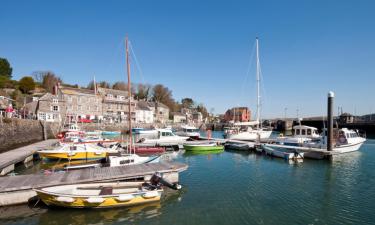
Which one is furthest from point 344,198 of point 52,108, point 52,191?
point 52,108

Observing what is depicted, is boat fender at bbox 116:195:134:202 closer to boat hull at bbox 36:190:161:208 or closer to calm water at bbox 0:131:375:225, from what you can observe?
boat hull at bbox 36:190:161:208

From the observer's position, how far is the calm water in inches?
457

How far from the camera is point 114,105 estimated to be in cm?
8350

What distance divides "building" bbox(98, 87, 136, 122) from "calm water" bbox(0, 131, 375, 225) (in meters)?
66.8

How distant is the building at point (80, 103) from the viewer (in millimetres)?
68238

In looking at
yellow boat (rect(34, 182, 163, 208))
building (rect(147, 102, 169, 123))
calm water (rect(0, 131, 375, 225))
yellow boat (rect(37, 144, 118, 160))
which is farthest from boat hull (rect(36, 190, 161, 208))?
building (rect(147, 102, 169, 123))

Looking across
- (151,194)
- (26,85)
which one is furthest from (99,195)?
(26,85)

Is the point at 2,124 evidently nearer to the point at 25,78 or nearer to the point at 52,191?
the point at 52,191

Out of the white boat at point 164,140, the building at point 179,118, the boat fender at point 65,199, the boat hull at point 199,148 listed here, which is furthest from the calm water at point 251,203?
the building at point 179,118

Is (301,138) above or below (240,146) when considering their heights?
above

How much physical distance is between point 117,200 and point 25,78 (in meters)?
87.2

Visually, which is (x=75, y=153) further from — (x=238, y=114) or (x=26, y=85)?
(x=238, y=114)

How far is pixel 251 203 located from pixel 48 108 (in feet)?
208

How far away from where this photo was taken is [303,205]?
13.5 meters
